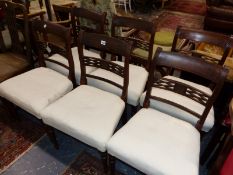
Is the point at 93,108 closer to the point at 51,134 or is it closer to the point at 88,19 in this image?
the point at 51,134

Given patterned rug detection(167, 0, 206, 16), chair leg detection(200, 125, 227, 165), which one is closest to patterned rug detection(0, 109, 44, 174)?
chair leg detection(200, 125, 227, 165)

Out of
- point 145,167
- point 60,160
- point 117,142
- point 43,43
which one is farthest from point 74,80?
point 145,167

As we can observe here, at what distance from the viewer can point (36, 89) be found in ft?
5.21

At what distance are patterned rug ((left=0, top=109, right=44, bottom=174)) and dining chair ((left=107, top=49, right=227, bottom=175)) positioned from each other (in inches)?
31.6

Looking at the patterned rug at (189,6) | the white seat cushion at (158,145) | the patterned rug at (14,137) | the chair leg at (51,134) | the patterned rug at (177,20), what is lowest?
the patterned rug at (14,137)

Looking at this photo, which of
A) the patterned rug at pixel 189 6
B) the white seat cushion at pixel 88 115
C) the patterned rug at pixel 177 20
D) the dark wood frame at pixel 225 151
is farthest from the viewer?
the patterned rug at pixel 189 6

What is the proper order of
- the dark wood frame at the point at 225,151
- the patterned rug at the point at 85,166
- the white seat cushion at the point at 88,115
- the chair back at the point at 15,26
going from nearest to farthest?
the dark wood frame at the point at 225,151 < the white seat cushion at the point at 88,115 < the patterned rug at the point at 85,166 < the chair back at the point at 15,26

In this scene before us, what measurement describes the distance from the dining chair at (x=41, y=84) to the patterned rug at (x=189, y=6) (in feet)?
13.8

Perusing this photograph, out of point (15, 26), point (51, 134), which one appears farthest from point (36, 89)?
point (15, 26)

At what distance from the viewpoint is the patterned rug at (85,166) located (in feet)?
5.10

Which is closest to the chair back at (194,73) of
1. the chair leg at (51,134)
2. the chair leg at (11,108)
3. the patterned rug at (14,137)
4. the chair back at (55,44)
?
the chair back at (55,44)

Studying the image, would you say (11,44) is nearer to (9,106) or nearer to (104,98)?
(9,106)

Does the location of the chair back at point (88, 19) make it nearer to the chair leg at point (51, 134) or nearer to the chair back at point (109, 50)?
the chair back at point (109, 50)

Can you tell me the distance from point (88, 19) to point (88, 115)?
1.11 m
